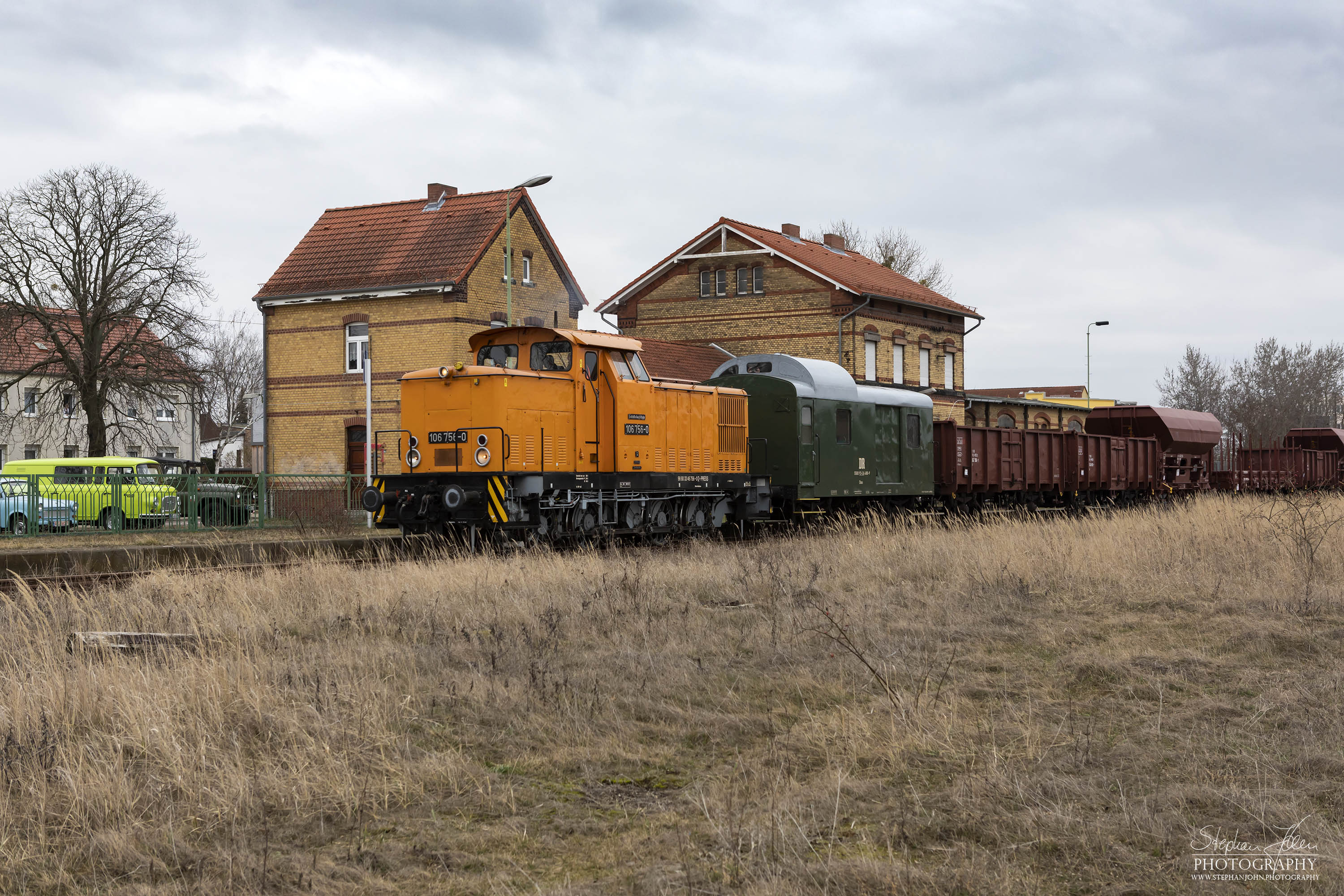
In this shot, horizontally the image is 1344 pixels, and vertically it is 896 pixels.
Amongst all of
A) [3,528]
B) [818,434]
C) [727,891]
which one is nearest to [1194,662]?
[727,891]

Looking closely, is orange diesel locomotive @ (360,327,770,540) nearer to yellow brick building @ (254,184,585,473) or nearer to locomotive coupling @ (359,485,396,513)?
locomotive coupling @ (359,485,396,513)

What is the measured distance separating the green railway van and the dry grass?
9.01 metres

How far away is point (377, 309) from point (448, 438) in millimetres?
20217

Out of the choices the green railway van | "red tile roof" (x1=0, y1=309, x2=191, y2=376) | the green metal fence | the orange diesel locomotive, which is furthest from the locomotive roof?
"red tile roof" (x1=0, y1=309, x2=191, y2=376)

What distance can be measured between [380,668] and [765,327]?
110ft

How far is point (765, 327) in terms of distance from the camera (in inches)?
1576

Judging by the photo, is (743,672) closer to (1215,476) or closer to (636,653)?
(636,653)

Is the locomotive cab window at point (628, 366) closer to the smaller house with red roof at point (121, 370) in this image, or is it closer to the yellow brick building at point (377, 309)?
the yellow brick building at point (377, 309)

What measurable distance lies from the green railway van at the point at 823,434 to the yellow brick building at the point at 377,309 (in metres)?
14.9

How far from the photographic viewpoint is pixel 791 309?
130 ft

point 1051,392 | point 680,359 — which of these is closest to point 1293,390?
point 1051,392

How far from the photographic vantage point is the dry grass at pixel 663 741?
4277 mm

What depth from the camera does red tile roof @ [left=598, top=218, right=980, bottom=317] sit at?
3906cm
